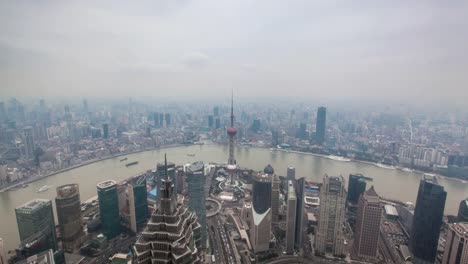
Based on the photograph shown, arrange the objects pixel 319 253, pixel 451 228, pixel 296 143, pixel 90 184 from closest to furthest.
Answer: pixel 451 228 < pixel 319 253 < pixel 90 184 < pixel 296 143

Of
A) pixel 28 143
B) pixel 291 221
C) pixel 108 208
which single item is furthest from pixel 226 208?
pixel 28 143

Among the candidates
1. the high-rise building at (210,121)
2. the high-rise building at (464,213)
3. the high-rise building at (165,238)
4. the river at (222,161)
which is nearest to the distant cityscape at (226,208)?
the high-rise building at (165,238)

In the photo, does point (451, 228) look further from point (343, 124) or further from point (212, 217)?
point (343, 124)

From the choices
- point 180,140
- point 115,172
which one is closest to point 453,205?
point 115,172

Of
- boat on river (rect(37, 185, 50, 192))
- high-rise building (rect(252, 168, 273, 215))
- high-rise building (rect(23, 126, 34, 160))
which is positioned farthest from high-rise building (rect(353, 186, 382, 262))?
high-rise building (rect(23, 126, 34, 160))

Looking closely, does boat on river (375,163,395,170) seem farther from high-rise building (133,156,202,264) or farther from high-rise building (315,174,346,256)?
high-rise building (133,156,202,264)

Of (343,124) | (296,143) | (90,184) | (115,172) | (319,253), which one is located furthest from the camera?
(343,124)

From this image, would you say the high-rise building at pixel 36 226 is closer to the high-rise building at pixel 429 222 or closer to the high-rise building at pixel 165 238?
the high-rise building at pixel 165 238
